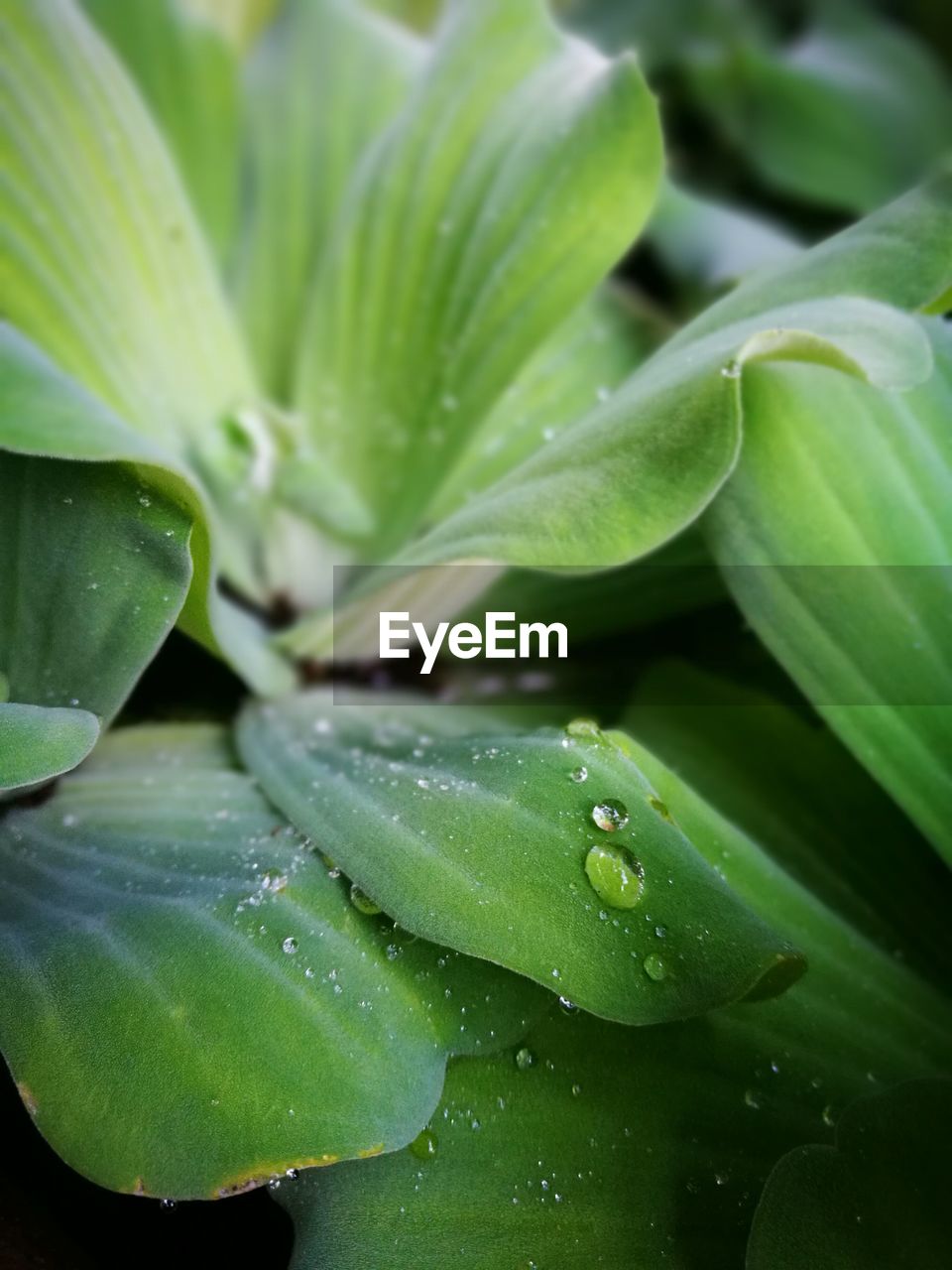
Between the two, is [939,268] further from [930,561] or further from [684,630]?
[684,630]

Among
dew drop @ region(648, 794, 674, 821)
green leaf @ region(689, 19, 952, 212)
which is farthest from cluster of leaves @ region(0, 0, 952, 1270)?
green leaf @ region(689, 19, 952, 212)

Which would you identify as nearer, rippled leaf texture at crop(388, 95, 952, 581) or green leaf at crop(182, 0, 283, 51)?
rippled leaf texture at crop(388, 95, 952, 581)

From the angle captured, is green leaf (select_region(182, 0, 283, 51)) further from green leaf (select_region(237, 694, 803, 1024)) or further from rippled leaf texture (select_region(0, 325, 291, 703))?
green leaf (select_region(237, 694, 803, 1024))

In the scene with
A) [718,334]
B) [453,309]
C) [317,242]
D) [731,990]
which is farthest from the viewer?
[317,242]

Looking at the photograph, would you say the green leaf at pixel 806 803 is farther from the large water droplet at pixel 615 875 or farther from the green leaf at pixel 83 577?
the green leaf at pixel 83 577

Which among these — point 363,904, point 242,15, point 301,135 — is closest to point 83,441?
point 363,904

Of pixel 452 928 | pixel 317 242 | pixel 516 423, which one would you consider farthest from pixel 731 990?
pixel 317 242
